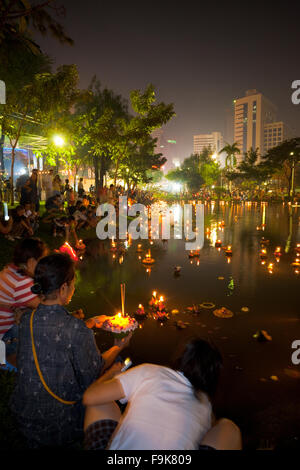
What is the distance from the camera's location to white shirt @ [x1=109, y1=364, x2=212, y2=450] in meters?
1.83

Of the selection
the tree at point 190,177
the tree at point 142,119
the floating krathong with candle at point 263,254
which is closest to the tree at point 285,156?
the tree at point 190,177

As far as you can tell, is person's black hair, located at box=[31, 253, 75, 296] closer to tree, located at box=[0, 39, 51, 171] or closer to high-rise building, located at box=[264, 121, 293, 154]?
tree, located at box=[0, 39, 51, 171]

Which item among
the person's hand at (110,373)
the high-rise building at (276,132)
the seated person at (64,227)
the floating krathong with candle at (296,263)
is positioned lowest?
the floating krathong with candle at (296,263)

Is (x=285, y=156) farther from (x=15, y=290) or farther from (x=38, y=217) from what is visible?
(x=15, y=290)

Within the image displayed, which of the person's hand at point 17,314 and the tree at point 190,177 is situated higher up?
the tree at point 190,177

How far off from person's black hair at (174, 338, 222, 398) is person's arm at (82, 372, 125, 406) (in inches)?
18.3

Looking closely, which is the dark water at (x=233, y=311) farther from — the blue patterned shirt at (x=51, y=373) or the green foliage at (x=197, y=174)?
the green foliage at (x=197, y=174)

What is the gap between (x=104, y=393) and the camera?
222 cm

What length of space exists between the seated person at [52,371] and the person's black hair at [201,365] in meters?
0.83

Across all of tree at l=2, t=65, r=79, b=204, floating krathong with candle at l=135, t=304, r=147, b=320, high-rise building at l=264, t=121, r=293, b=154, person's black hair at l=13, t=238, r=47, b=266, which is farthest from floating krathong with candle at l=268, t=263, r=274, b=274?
high-rise building at l=264, t=121, r=293, b=154

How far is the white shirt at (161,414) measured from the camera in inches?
72.2

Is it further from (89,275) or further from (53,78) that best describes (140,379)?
(53,78)

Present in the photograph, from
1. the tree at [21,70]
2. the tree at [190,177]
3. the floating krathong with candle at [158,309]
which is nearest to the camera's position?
the floating krathong with candle at [158,309]
